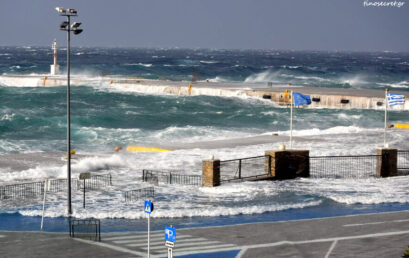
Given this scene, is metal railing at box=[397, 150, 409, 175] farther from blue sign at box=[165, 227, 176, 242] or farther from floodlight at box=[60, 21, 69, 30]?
blue sign at box=[165, 227, 176, 242]

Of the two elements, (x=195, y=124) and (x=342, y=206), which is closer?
(x=342, y=206)

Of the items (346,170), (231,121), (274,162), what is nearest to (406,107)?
(231,121)

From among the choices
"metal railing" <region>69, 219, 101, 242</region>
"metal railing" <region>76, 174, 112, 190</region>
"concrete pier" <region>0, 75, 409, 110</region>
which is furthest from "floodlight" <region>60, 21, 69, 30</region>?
"concrete pier" <region>0, 75, 409, 110</region>

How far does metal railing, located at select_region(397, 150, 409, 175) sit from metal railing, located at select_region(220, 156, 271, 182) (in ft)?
20.7

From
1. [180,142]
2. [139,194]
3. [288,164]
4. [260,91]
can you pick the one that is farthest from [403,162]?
[260,91]

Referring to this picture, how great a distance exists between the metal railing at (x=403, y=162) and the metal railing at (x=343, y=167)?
3.86 ft

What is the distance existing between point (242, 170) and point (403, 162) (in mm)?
8566

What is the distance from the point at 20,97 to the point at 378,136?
42.6 m

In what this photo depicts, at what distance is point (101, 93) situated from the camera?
7981 centimetres

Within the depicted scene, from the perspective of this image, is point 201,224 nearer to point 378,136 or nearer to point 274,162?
point 274,162

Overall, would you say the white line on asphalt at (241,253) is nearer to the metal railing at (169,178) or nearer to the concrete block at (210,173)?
the concrete block at (210,173)

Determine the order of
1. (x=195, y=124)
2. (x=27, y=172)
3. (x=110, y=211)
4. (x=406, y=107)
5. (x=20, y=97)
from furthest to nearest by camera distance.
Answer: (x=20, y=97), (x=406, y=107), (x=195, y=124), (x=27, y=172), (x=110, y=211)

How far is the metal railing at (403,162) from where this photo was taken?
107 ft

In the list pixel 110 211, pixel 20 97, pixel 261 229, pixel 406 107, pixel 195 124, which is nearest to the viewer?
pixel 261 229
